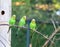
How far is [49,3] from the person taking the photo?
10.9m

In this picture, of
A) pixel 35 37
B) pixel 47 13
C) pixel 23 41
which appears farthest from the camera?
pixel 47 13

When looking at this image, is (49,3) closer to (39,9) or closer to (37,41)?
(39,9)

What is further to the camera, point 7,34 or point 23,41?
point 23,41

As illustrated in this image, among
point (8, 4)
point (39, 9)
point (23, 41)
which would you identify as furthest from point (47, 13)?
point (8, 4)

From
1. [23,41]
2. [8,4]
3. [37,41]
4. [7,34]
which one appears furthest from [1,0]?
[23,41]

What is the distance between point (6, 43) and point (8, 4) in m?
0.33

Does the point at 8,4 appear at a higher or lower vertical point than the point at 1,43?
higher

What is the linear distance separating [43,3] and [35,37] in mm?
7881

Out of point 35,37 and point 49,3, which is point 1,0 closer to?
point 35,37

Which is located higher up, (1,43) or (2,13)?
(2,13)

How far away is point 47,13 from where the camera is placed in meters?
10.3

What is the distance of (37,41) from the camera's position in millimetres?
2729

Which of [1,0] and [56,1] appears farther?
[56,1]

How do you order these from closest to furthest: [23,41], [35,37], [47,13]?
1. [35,37]
2. [23,41]
3. [47,13]
